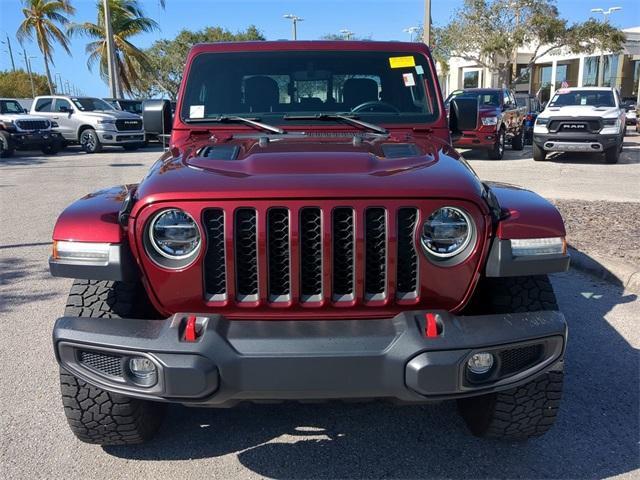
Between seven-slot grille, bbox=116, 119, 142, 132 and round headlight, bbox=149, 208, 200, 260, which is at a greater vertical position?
round headlight, bbox=149, 208, 200, 260

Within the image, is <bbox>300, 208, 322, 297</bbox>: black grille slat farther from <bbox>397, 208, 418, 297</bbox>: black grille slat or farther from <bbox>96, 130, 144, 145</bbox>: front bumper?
<bbox>96, 130, 144, 145</bbox>: front bumper

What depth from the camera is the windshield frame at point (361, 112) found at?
356cm

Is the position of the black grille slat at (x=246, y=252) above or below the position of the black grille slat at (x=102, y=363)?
above

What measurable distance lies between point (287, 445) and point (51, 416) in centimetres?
126

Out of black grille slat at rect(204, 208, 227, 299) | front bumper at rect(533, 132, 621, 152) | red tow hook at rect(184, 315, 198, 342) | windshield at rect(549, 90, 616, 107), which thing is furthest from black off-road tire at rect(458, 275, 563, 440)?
windshield at rect(549, 90, 616, 107)

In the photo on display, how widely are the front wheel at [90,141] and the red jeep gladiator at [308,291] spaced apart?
57.5ft

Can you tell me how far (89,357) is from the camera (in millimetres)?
2273

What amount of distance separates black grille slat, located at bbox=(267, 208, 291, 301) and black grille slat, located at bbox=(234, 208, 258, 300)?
6 centimetres

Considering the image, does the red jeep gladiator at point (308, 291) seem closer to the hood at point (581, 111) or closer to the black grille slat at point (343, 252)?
the black grille slat at point (343, 252)

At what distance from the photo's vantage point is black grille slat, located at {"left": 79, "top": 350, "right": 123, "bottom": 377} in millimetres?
2258

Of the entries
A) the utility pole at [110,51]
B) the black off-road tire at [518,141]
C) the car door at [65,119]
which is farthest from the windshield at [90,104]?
the black off-road tire at [518,141]

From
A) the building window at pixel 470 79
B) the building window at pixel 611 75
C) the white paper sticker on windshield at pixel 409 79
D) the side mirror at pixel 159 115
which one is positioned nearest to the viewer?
the white paper sticker on windshield at pixel 409 79

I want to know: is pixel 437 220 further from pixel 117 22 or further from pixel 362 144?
pixel 117 22

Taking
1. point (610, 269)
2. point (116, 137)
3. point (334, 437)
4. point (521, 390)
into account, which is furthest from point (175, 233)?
point (116, 137)
